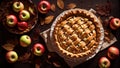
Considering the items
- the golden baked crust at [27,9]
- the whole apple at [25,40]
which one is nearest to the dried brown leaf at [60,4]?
the golden baked crust at [27,9]

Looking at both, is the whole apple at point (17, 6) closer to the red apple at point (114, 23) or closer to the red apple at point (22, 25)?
the red apple at point (22, 25)

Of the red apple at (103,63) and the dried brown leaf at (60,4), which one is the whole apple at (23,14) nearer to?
the dried brown leaf at (60,4)

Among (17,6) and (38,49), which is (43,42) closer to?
(38,49)

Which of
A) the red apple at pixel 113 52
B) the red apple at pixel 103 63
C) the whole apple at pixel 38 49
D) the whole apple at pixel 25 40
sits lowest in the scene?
the red apple at pixel 103 63

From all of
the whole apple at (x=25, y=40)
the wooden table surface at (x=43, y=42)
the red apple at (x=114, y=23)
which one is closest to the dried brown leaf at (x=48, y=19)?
the wooden table surface at (x=43, y=42)

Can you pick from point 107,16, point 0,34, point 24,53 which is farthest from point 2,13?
point 107,16

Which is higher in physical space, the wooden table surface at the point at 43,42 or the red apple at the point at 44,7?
the red apple at the point at 44,7

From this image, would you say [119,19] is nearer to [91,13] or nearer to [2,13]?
[91,13]
